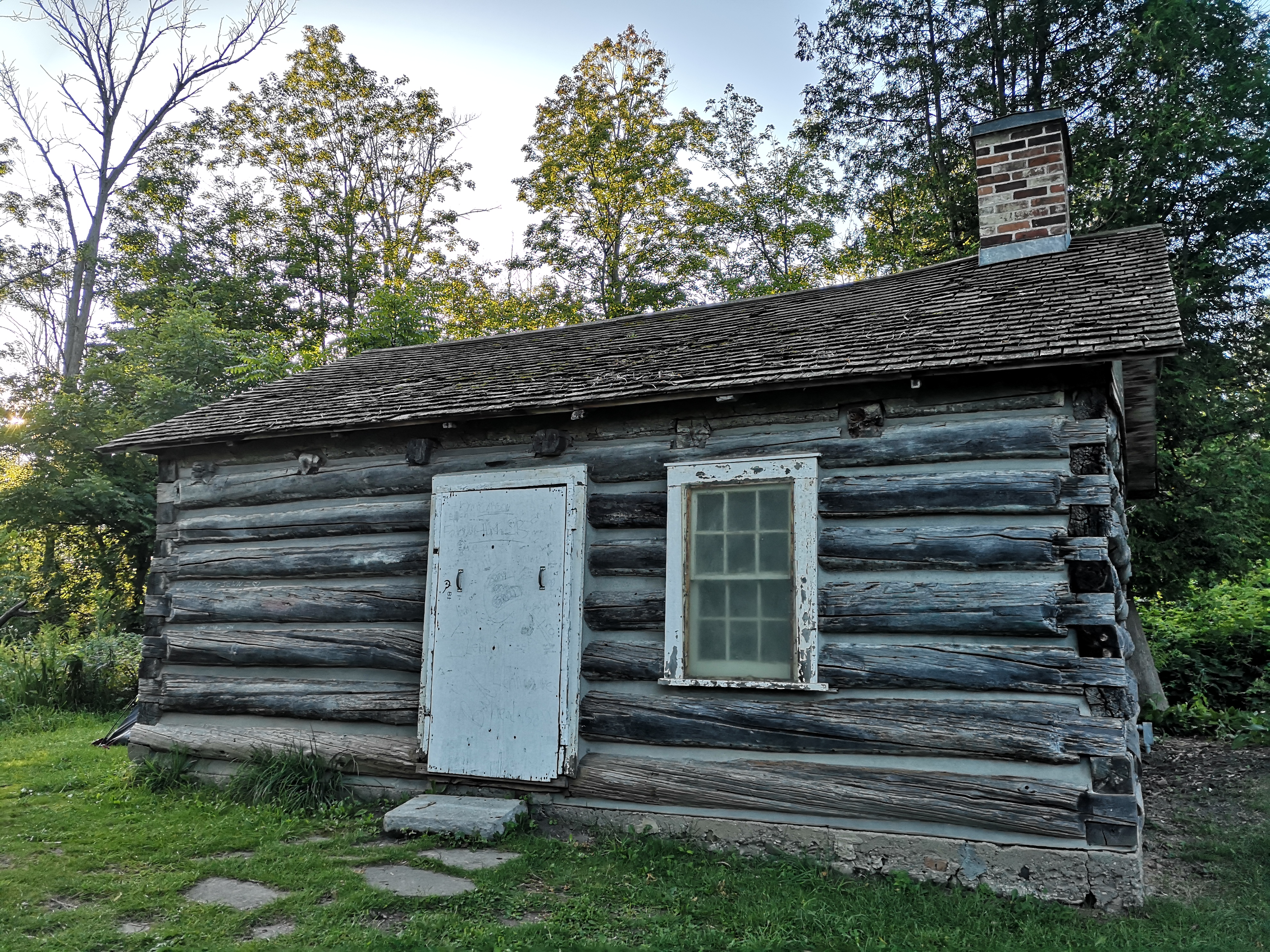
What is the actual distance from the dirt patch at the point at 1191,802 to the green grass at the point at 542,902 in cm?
15

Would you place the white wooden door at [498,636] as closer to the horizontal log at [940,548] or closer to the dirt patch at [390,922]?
the dirt patch at [390,922]

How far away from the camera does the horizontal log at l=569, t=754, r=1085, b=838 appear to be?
15.8 feet

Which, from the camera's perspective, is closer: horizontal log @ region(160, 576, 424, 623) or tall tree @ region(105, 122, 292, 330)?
horizontal log @ region(160, 576, 424, 623)

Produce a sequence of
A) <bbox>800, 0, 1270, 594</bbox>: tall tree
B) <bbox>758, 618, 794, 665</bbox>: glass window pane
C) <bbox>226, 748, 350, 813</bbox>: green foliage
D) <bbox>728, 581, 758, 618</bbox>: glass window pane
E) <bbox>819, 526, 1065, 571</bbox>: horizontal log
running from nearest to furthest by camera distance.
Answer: <bbox>819, 526, 1065, 571</bbox>: horizontal log, <bbox>758, 618, 794, 665</bbox>: glass window pane, <bbox>728, 581, 758, 618</bbox>: glass window pane, <bbox>226, 748, 350, 813</bbox>: green foliage, <bbox>800, 0, 1270, 594</bbox>: tall tree

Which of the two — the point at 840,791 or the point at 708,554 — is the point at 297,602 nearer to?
the point at 708,554

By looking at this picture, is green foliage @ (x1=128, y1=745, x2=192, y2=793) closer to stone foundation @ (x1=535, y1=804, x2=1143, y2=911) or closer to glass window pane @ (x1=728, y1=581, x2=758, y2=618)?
stone foundation @ (x1=535, y1=804, x2=1143, y2=911)

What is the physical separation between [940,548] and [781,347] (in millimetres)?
2151

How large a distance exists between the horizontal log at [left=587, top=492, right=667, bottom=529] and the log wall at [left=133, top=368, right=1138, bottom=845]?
18mm

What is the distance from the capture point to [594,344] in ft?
28.0

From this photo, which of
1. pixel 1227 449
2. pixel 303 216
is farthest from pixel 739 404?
pixel 303 216

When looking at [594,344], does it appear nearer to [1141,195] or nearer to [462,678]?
[462,678]


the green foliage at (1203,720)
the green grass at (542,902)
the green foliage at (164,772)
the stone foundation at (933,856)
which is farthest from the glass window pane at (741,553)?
the green foliage at (1203,720)

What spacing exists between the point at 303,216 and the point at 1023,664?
23.1 metres

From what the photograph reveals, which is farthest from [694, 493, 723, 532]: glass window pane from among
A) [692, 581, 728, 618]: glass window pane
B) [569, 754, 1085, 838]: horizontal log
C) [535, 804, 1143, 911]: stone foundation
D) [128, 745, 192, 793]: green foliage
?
[128, 745, 192, 793]: green foliage
